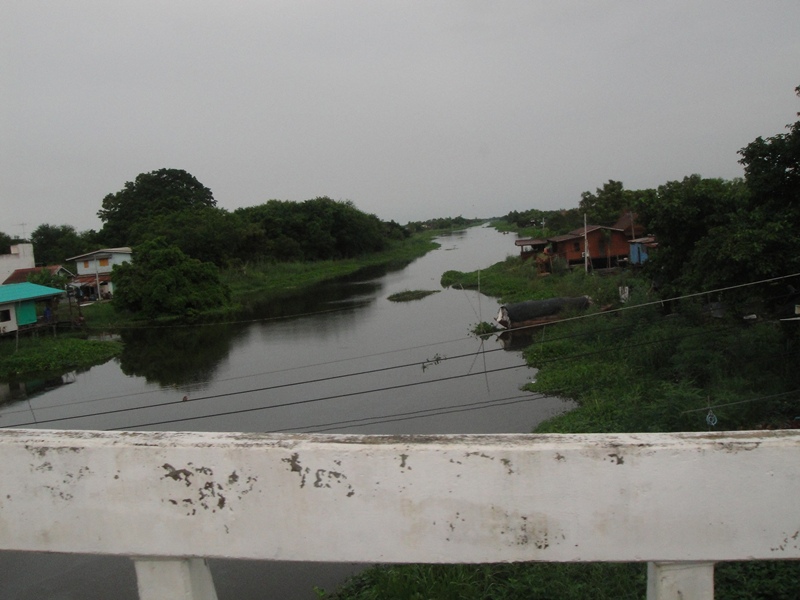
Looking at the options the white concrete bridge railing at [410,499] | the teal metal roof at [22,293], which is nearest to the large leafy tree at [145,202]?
the teal metal roof at [22,293]

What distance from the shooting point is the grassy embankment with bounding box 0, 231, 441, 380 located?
19172 millimetres

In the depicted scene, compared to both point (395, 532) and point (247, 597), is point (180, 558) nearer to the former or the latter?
point (395, 532)

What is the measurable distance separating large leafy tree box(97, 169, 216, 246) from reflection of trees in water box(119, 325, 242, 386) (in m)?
19.0

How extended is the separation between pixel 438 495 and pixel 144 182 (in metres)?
54.7

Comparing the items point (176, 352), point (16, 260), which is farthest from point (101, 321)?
point (16, 260)

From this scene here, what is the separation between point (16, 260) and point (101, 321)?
9328 millimetres

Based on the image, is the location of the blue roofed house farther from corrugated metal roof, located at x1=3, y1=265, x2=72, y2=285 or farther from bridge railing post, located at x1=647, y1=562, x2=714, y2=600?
bridge railing post, located at x1=647, y1=562, x2=714, y2=600

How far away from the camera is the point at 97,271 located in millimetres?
31953

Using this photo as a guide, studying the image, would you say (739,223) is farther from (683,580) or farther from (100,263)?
(100,263)

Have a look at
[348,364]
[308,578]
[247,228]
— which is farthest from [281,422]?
[247,228]

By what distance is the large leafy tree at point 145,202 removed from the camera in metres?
44.5

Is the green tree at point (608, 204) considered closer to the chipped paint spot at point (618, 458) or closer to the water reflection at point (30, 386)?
the water reflection at point (30, 386)

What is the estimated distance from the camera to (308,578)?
618 centimetres

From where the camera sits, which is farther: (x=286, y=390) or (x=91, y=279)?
(x=91, y=279)
